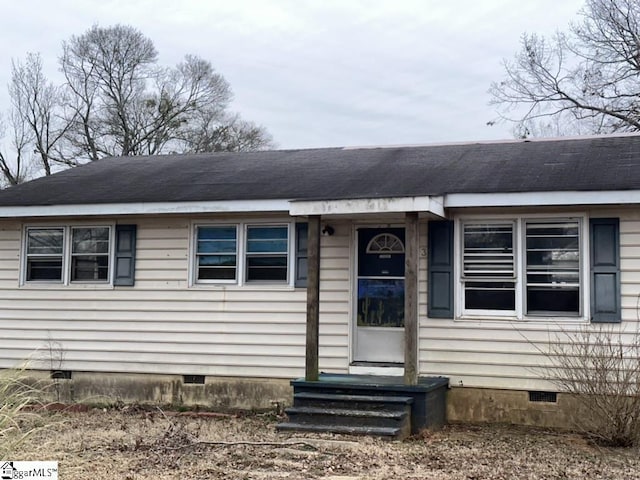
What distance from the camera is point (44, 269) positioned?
37.7ft

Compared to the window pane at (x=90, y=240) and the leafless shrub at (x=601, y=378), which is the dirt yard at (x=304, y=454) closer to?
the leafless shrub at (x=601, y=378)

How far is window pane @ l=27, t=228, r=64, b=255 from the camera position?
1139cm

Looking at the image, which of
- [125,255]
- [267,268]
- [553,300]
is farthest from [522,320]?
[125,255]

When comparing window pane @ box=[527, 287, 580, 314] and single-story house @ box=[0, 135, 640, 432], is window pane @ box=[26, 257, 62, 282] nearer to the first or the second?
single-story house @ box=[0, 135, 640, 432]

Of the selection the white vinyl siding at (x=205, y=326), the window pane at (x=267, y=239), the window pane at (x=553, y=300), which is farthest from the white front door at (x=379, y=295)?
the window pane at (x=553, y=300)

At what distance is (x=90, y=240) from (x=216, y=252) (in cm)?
199

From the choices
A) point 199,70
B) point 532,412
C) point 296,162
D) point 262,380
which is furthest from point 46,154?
point 532,412

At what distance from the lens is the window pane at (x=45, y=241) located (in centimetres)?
1139

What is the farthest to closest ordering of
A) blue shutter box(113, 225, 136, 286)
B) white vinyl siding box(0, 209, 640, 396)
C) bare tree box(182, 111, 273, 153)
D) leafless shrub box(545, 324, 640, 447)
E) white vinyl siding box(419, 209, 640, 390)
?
1. bare tree box(182, 111, 273, 153)
2. blue shutter box(113, 225, 136, 286)
3. white vinyl siding box(0, 209, 640, 396)
4. white vinyl siding box(419, 209, 640, 390)
5. leafless shrub box(545, 324, 640, 447)

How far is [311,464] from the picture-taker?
703 centimetres

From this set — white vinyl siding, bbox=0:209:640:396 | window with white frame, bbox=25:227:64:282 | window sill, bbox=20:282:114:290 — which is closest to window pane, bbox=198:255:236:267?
white vinyl siding, bbox=0:209:640:396

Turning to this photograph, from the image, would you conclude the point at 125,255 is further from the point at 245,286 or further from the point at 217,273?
the point at 245,286

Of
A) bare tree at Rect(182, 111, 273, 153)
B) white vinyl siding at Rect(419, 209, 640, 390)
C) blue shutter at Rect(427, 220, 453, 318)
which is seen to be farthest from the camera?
bare tree at Rect(182, 111, 273, 153)

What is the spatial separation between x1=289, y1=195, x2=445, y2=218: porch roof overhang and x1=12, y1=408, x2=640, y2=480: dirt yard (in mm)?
2594
